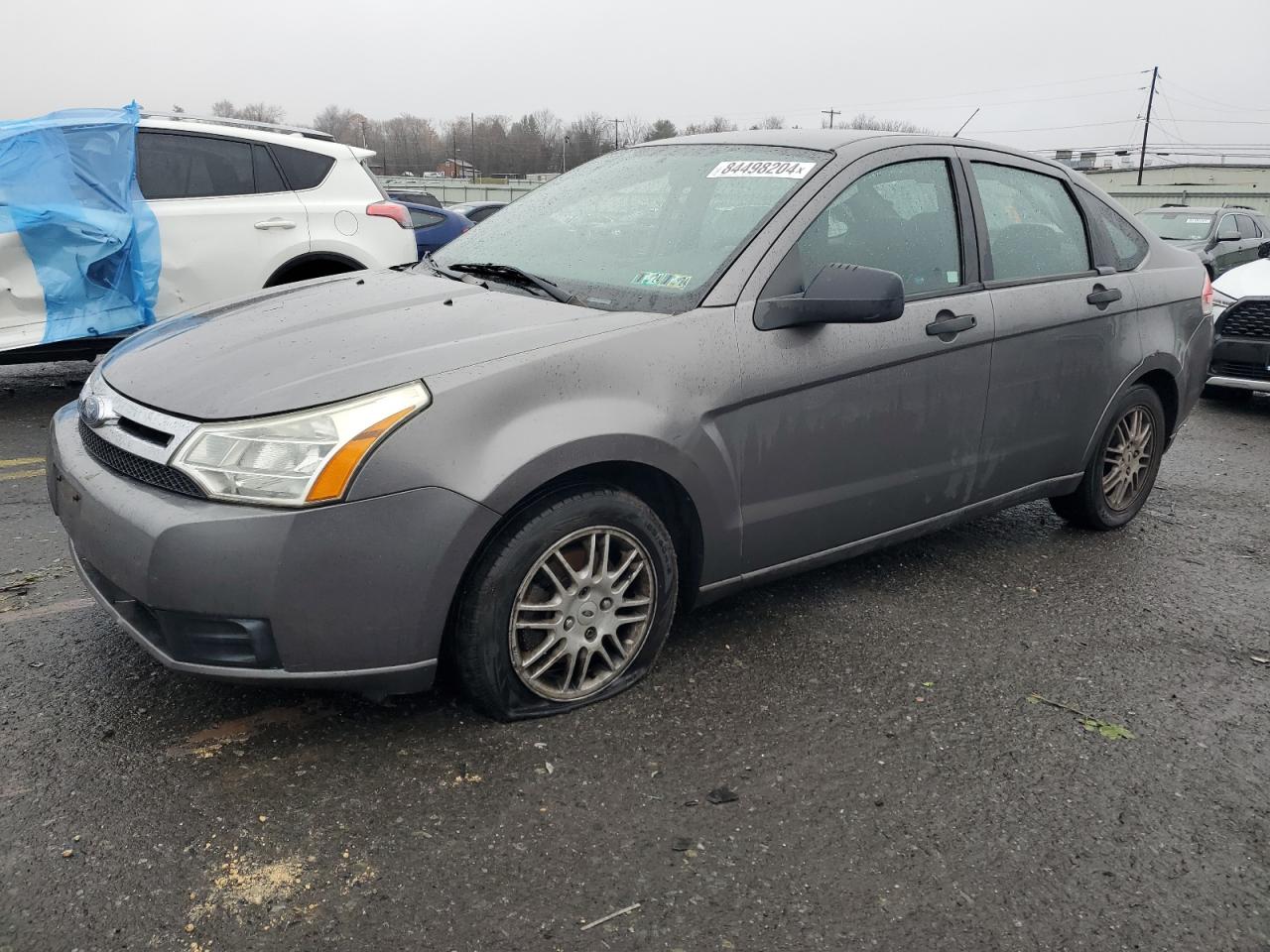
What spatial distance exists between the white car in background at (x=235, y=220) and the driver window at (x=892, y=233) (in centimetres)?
396

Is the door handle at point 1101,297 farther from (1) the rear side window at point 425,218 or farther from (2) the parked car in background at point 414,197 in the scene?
(2) the parked car in background at point 414,197

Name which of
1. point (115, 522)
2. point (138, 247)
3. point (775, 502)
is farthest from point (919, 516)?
point (138, 247)

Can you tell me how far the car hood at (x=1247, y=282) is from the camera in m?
8.07

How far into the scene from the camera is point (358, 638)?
2562mm

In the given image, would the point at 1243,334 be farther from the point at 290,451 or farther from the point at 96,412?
the point at 96,412

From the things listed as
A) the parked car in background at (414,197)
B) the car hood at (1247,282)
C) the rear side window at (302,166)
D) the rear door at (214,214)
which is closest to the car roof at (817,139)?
the rear door at (214,214)

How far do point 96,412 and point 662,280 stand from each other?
65.6 inches

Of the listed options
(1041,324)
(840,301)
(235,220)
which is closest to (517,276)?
(840,301)

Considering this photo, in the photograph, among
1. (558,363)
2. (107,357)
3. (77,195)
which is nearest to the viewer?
(558,363)

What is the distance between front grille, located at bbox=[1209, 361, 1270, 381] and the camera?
7.98 metres

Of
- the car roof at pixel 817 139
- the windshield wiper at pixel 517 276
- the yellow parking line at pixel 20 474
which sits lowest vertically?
the yellow parking line at pixel 20 474

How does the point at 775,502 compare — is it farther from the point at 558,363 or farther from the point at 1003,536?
the point at 1003,536

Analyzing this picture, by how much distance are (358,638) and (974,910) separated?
1556 millimetres

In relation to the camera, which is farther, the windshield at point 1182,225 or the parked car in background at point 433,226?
the windshield at point 1182,225
